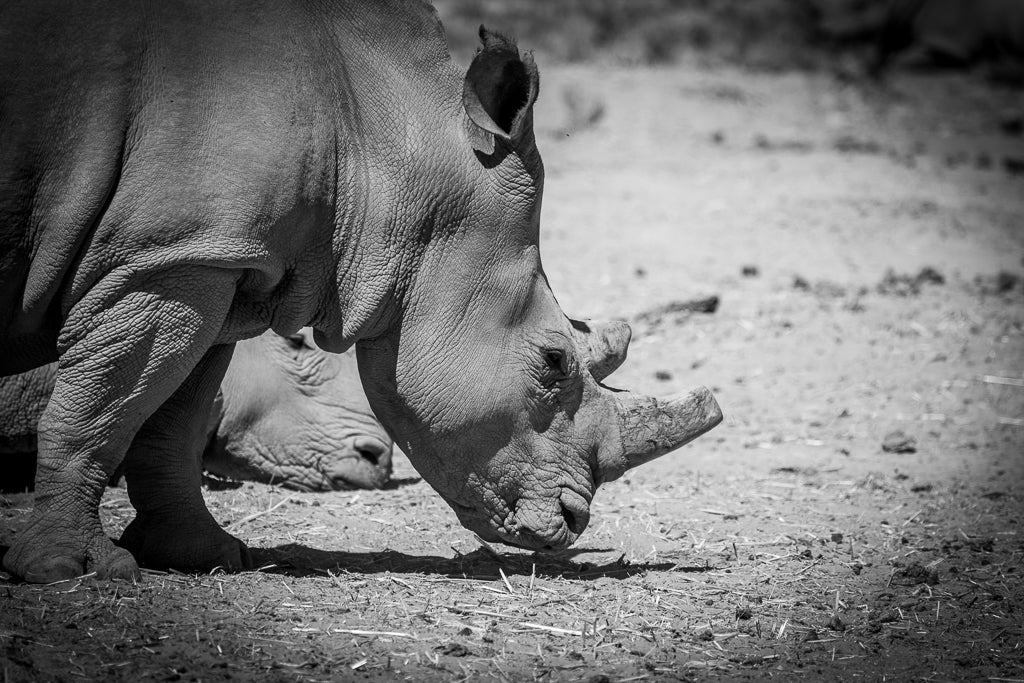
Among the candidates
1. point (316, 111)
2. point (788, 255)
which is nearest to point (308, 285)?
point (316, 111)

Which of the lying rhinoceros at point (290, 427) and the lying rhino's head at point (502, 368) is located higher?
the lying rhino's head at point (502, 368)

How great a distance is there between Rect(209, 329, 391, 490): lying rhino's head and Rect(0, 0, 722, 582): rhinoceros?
115 centimetres

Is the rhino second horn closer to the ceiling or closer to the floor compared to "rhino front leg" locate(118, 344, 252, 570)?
closer to the ceiling

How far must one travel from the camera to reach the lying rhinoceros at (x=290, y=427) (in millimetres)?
6004

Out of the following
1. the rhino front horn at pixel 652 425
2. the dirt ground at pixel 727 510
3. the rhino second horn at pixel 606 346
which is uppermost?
the rhino second horn at pixel 606 346

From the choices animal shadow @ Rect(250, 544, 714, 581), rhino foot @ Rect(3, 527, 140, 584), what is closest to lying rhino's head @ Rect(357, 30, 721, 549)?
animal shadow @ Rect(250, 544, 714, 581)

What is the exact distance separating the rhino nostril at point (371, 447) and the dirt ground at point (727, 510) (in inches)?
7.4

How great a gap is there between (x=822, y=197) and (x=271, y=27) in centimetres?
857

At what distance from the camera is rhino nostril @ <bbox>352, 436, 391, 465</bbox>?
6.07 metres

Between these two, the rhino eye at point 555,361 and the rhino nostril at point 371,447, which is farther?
the rhino nostril at point 371,447

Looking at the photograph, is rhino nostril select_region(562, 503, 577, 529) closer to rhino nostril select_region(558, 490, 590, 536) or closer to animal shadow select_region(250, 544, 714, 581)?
rhino nostril select_region(558, 490, 590, 536)

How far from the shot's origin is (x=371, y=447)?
608 centimetres

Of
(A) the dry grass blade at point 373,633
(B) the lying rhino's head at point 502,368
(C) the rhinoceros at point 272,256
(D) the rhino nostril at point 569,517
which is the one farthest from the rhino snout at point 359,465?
(A) the dry grass blade at point 373,633

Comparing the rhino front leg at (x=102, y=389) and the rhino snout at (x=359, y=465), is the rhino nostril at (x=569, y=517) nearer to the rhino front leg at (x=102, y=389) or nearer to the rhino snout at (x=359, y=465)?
the rhino front leg at (x=102, y=389)
